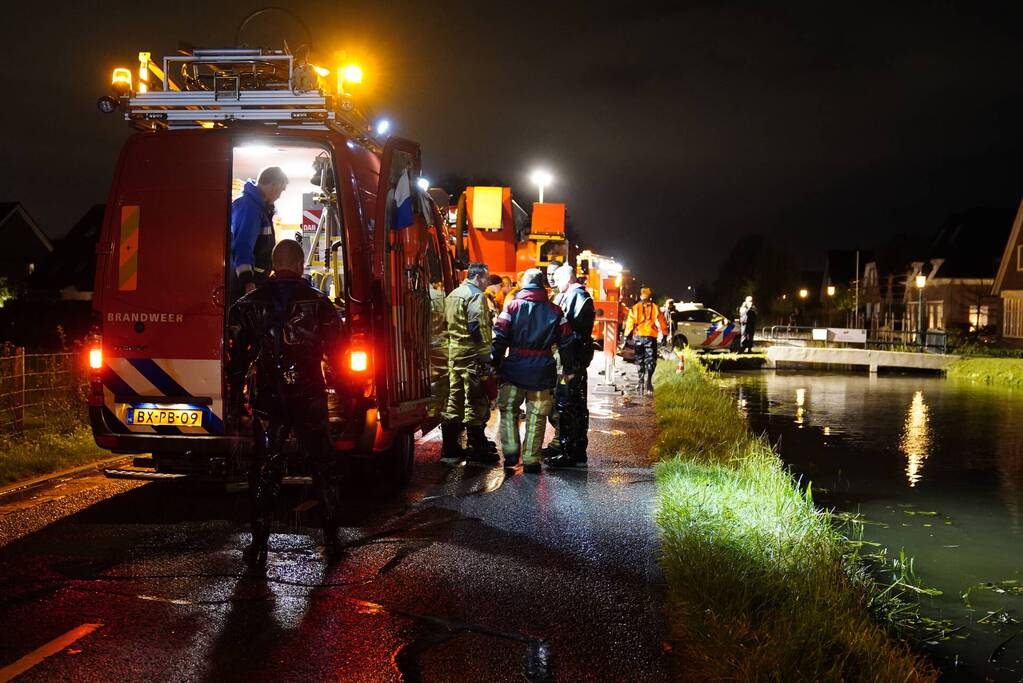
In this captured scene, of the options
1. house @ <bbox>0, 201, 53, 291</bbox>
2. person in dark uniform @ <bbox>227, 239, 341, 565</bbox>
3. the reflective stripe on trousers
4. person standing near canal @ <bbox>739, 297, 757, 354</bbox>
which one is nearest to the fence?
the reflective stripe on trousers

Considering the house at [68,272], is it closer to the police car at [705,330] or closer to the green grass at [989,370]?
the police car at [705,330]

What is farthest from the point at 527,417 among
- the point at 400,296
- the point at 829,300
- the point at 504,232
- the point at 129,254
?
the point at 829,300

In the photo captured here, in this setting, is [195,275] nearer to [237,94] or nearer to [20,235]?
[237,94]

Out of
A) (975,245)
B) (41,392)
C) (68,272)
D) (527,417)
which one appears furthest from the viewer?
(975,245)

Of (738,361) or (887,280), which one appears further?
(887,280)

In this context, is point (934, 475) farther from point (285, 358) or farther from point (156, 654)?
point (156, 654)

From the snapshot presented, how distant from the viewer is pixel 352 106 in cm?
773

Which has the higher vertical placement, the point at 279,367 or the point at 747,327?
the point at 747,327

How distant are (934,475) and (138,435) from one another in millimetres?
8701

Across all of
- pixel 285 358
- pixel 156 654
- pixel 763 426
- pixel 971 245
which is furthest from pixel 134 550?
pixel 971 245

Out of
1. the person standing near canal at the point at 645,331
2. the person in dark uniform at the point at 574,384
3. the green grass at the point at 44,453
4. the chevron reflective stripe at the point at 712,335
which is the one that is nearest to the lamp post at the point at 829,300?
the chevron reflective stripe at the point at 712,335

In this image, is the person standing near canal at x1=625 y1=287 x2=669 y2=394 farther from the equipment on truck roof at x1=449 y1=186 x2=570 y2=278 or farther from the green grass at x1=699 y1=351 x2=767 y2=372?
the green grass at x1=699 y1=351 x2=767 y2=372

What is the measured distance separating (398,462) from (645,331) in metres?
10.6

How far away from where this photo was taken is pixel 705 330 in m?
36.3
